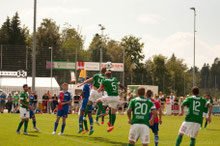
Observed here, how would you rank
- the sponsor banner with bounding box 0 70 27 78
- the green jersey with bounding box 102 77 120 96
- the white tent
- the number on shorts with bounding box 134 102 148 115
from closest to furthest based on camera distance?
the number on shorts with bounding box 134 102 148 115
the green jersey with bounding box 102 77 120 96
the white tent
the sponsor banner with bounding box 0 70 27 78

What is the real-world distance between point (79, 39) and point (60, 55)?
138 feet

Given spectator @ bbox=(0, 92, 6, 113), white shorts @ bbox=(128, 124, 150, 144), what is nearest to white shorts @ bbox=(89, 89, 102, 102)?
white shorts @ bbox=(128, 124, 150, 144)

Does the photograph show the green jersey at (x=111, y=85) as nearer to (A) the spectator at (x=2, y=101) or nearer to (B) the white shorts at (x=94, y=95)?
(B) the white shorts at (x=94, y=95)

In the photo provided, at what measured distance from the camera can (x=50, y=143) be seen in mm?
12547

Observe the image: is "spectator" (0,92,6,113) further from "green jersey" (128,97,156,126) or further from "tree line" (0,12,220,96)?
"green jersey" (128,97,156,126)

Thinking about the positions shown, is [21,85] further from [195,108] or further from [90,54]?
[195,108]

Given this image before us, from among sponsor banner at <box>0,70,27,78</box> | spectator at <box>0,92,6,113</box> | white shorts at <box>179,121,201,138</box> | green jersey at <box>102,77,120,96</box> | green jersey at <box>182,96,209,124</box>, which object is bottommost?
spectator at <box>0,92,6,113</box>

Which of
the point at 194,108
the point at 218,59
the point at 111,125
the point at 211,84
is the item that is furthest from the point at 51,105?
the point at 218,59

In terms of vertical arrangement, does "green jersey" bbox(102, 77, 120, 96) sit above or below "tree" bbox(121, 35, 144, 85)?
below

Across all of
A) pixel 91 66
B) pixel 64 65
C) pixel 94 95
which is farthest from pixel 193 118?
pixel 91 66

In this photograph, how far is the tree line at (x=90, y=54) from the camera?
44.4 m

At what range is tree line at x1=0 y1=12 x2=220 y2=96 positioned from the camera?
44438mm

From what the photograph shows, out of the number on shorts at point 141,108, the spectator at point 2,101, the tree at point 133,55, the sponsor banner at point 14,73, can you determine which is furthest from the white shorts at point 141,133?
the tree at point 133,55

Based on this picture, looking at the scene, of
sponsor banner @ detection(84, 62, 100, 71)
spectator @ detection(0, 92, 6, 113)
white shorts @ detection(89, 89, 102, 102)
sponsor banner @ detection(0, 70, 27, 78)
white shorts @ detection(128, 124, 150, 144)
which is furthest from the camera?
sponsor banner @ detection(84, 62, 100, 71)
